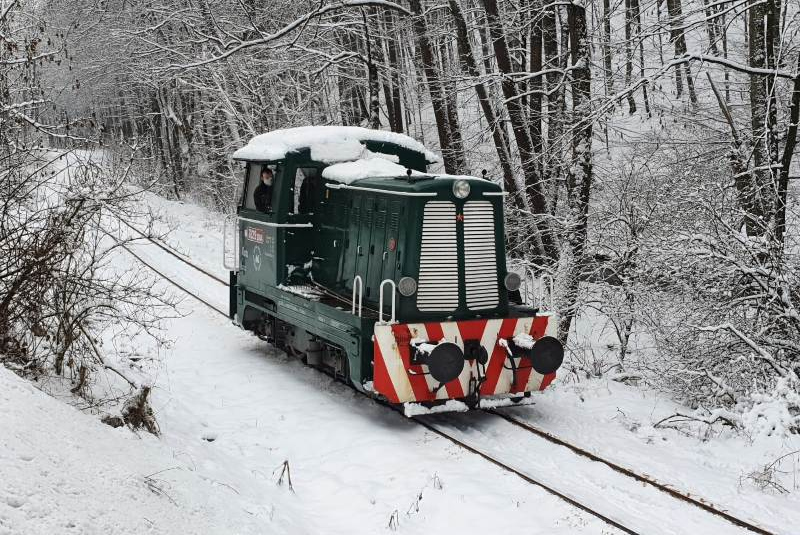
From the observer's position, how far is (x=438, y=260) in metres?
8.44

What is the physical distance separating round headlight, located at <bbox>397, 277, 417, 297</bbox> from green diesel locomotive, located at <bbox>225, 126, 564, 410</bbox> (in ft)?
0.06

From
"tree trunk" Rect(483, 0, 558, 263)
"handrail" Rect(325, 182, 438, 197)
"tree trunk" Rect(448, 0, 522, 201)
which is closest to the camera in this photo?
"handrail" Rect(325, 182, 438, 197)

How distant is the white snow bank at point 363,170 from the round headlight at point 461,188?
0.90 meters

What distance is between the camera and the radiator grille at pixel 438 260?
8359 mm

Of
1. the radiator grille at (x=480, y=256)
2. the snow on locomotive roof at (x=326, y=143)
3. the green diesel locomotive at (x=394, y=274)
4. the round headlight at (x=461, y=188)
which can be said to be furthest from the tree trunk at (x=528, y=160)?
the round headlight at (x=461, y=188)

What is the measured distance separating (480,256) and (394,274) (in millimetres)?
1010

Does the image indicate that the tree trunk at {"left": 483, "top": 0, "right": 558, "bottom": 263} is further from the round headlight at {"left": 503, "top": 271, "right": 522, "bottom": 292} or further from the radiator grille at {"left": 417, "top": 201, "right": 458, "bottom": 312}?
the radiator grille at {"left": 417, "top": 201, "right": 458, "bottom": 312}

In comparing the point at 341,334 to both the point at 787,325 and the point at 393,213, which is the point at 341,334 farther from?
the point at 787,325

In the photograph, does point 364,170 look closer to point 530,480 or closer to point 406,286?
point 406,286

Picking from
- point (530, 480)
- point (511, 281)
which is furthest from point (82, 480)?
point (511, 281)

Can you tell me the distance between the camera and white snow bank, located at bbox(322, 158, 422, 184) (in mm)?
9297

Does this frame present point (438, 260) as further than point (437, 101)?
No

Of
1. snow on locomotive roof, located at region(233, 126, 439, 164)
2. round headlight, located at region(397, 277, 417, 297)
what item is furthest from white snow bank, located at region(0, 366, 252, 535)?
snow on locomotive roof, located at region(233, 126, 439, 164)

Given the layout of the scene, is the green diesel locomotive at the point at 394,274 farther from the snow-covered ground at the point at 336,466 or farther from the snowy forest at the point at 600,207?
the snowy forest at the point at 600,207
